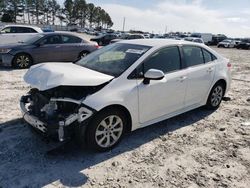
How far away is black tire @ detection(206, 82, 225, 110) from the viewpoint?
6.16m

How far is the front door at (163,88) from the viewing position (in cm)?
454

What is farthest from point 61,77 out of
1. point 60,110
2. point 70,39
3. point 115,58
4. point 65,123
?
point 70,39

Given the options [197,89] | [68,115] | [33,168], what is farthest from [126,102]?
[197,89]

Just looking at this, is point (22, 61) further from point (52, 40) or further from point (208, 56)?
point (208, 56)

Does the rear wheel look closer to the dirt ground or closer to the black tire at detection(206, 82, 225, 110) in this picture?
the dirt ground

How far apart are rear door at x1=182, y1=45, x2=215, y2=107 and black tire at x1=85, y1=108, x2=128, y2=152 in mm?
1646

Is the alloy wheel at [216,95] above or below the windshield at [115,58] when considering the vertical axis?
below

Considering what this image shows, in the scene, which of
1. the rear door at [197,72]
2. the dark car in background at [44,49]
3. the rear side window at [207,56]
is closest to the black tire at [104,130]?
the rear door at [197,72]

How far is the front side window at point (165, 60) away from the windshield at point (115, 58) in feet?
0.64

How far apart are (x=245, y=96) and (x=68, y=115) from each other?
576 cm

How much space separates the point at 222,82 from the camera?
6363 mm

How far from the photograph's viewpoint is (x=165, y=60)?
4.96 metres

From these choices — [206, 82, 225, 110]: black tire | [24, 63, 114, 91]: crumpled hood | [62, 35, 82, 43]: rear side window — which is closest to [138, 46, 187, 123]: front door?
[24, 63, 114, 91]: crumpled hood

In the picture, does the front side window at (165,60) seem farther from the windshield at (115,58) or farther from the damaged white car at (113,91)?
the windshield at (115,58)
